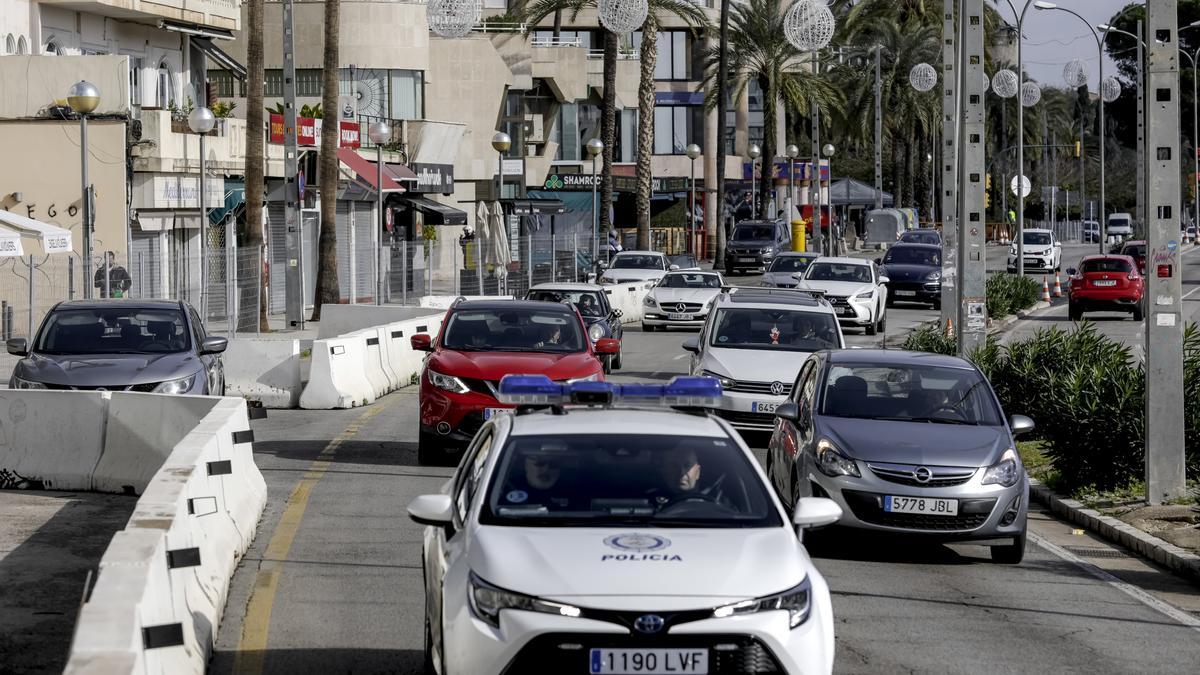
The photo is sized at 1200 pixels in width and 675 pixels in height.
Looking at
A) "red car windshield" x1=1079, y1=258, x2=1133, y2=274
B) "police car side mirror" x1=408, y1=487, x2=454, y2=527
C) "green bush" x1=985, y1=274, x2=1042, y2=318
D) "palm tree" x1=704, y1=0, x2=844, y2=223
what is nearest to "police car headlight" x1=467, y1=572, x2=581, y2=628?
"police car side mirror" x1=408, y1=487, x2=454, y2=527

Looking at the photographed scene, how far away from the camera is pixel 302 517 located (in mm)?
13664

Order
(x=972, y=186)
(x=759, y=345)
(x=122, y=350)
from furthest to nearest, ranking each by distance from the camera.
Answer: (x=972, y=186)
(x=759, y=345)
(x=122, y=350)

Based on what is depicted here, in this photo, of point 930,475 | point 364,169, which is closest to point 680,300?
point 364,169

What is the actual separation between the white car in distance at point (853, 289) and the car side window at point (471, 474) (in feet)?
93.5

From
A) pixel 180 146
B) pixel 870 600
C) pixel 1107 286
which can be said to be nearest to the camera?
pixel 870 600

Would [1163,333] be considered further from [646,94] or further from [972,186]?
[646,94]

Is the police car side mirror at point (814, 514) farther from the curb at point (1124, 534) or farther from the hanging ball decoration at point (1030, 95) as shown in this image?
the hanging ball decoration at point (1030, 95)

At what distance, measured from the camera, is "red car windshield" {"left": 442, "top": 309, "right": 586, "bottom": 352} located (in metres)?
18.0

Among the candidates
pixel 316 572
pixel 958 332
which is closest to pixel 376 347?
pixel 958 332

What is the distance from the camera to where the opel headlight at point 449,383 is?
1673 cm

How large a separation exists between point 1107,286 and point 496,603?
39545 millimetres

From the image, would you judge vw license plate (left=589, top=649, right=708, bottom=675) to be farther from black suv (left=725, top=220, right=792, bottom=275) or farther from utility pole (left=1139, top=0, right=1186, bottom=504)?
black suv (left=725, top=220, right=792, bottom=275)

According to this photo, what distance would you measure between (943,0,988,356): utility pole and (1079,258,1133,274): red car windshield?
19.0m

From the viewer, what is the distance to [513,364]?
17.0 metres
